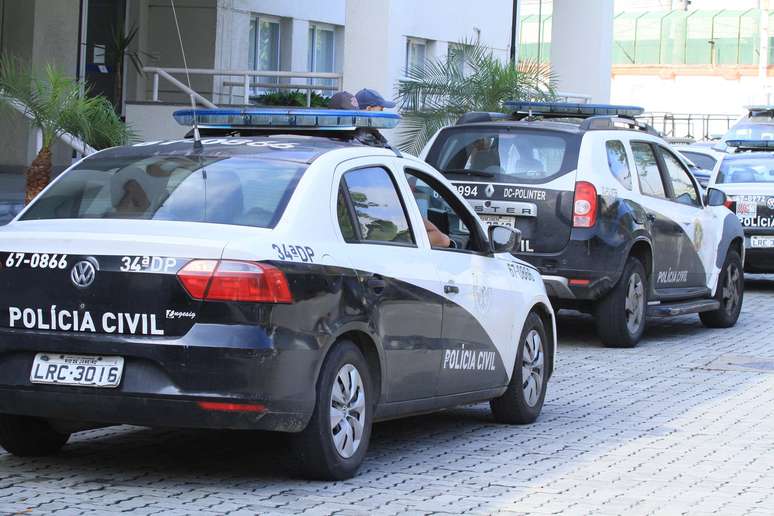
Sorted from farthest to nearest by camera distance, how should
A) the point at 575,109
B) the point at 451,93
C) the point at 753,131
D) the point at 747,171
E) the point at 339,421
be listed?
the point at 753,131 → the point at 451,93 → the point at 747,171 → the point at 575,109 → the point at 339,421

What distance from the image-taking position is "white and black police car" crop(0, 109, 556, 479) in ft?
21.6

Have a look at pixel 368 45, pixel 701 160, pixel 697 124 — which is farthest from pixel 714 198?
pixel 697 124

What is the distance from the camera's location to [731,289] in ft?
51.0

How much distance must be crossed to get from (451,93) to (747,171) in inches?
155

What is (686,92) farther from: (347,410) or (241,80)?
(347,410)

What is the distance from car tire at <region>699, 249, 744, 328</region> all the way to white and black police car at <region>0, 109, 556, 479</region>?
759 centimetres

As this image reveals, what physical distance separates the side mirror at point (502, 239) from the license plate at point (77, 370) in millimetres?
2822

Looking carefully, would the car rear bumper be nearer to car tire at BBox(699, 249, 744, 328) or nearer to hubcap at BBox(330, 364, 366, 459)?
hubcap at BBox(330, 364, 366, 459)

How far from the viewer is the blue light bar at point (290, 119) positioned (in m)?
8.37

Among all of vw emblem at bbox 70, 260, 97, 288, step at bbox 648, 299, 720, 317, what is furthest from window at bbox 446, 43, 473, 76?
vw emblem at bbox 70, 260, 97, 288

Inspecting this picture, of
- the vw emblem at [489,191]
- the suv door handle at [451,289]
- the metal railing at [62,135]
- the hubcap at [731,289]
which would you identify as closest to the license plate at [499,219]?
the vw emblem at [489,191]

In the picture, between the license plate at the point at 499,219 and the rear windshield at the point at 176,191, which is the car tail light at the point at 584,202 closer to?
the license plate at the point at 499,219

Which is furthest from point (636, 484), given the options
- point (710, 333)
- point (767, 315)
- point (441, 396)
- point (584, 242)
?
point (767, 315)

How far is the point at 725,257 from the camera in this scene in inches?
602
